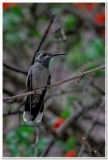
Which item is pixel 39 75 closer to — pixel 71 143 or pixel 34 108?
pixel 34 108

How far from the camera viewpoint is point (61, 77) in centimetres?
439

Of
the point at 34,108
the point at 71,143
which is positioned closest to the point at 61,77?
the point at 71,143

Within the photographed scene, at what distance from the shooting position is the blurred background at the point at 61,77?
3.23 meters

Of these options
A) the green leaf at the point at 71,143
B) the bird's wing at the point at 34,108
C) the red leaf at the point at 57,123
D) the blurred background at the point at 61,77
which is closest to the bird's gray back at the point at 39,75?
the bird's wing at the point at 34,108

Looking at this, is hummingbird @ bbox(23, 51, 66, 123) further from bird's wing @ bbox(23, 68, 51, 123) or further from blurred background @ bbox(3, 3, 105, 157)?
blurred background @ bbox(3, 3, 105, 157)

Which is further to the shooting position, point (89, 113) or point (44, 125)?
point (89, 113)

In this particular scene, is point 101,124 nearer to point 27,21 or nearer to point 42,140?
point 42,140

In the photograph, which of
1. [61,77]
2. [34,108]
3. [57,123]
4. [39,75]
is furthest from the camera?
[61,77]

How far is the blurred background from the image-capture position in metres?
3.23

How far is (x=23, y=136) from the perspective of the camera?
316 centimetres

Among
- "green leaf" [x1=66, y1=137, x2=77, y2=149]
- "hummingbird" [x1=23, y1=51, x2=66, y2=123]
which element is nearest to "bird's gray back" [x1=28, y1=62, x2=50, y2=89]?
"hummingbird" [x1=23, y1=51, x2=66, y2=123]

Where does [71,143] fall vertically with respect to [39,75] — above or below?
below

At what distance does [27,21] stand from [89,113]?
0.84 metres

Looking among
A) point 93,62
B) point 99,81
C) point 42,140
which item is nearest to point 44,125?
point 42,140
